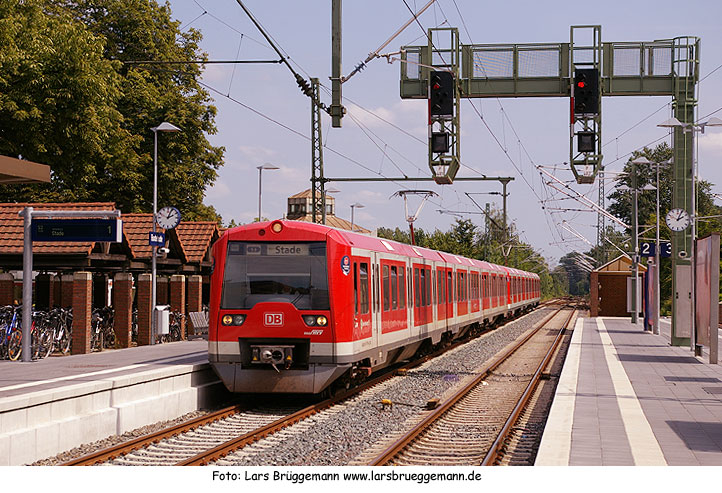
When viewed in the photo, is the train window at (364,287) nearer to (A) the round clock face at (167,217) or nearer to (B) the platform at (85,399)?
(B) the platform at (85,399)

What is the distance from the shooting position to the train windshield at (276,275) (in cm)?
1419

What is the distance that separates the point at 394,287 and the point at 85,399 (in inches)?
314

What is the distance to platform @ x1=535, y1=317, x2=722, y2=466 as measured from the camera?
947cm

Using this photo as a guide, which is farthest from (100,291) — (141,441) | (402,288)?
(141,441)

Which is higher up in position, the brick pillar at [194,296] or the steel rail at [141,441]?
the brick pillar at [194,296]

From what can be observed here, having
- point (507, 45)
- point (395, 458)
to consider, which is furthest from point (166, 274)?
point (395, 458)

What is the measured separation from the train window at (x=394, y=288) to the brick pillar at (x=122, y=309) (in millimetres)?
9667

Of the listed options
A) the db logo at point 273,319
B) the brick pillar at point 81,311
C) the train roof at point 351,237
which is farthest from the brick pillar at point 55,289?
the db logo at point 273,319

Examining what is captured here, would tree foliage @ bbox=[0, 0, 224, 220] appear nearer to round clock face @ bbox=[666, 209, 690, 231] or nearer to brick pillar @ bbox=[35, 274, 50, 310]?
brick pillar @ bbox=[35, 274, 50, 310]

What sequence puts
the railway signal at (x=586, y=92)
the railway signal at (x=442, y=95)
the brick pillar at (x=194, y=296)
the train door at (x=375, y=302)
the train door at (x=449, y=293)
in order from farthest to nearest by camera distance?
the brick pillar at (x=194, y=296) < the train door at (x=449, y=293) < the railway signal at (x=586, y=92) < the railway signal at (x=442, y=95) < the train door at (x=375, y=302)

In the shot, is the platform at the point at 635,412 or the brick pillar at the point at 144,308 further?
the brick pillar at the point at 144,308
